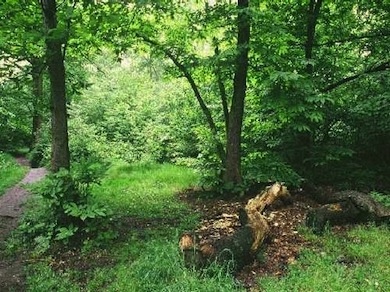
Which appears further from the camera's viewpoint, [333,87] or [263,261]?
[333,87]

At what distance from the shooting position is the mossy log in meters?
7.95

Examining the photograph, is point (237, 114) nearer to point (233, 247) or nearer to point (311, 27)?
point (311, 27)

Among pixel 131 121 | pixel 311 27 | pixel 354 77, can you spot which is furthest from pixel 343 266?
pixel 131 121

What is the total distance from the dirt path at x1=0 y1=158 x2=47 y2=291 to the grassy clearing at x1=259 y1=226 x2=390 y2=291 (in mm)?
3857

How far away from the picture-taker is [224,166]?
427 inches

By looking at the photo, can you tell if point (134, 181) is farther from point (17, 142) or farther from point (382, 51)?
point (17, 142)

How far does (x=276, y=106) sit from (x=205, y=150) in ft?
10.1

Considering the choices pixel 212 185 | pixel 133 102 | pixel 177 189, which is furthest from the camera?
pixel 133 102

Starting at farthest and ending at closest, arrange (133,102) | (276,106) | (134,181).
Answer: (133,102) → (134,181) → (276,106)

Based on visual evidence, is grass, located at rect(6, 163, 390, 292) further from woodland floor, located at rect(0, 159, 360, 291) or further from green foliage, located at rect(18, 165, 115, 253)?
green foliage, located at rect(18, 165, 115, 253)

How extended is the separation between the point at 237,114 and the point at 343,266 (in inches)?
200

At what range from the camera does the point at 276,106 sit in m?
9.23

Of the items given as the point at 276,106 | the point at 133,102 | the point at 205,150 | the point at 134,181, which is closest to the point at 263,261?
the point at 276,106

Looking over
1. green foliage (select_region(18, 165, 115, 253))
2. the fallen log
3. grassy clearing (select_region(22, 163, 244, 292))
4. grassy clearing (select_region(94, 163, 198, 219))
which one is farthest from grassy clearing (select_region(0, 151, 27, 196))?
the fallen log
